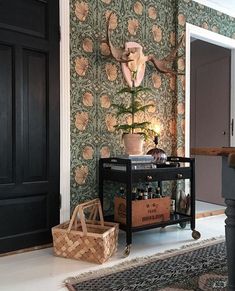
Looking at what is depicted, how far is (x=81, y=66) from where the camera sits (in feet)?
9.68

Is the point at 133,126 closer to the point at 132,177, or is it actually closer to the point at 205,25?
the point at 132,177

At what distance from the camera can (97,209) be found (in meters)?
2.89

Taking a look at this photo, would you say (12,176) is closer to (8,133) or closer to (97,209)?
(8,133)

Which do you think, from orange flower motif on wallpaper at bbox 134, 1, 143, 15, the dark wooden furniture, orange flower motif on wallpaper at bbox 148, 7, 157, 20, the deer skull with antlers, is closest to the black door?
the deer skull with antlers

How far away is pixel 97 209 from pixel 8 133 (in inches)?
39.6

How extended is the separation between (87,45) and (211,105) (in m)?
2.44

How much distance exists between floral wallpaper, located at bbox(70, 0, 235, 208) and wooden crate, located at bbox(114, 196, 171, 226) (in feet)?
1.10

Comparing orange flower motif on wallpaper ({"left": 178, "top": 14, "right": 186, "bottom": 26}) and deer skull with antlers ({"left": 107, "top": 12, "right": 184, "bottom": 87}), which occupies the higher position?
orange flower motif on wallpaper ({"left": 178, "top": 14, "right": 186, "bottom": 26})

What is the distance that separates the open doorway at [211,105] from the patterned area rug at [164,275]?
2045 mm

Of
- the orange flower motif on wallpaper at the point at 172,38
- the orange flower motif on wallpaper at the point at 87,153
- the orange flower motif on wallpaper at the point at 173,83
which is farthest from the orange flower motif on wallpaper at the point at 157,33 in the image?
the orange flower motif on wallpaper at the point at 87,153

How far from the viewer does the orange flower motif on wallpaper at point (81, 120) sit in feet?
9.60

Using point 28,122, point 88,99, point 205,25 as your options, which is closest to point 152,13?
point 205,25

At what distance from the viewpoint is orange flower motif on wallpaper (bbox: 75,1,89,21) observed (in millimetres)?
2924

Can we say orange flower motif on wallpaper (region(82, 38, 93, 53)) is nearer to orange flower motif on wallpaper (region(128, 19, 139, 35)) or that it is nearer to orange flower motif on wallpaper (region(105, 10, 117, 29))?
orange flower motif on wallpaper (region(105, 10, 117, 29))
